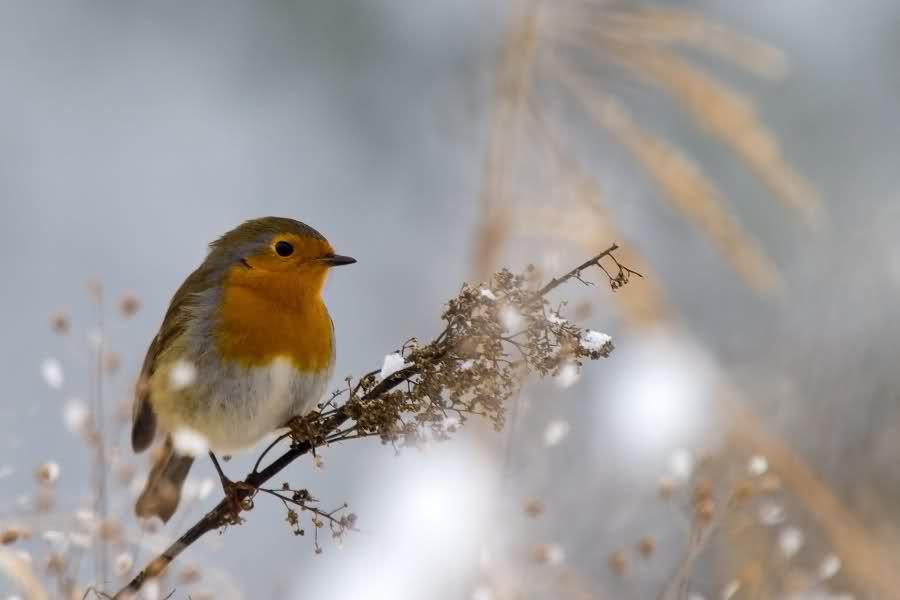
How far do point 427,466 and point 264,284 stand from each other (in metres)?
0.67

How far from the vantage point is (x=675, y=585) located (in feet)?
5.81

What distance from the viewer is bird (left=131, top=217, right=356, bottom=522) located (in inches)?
91.3

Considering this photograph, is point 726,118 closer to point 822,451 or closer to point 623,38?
point 623,38

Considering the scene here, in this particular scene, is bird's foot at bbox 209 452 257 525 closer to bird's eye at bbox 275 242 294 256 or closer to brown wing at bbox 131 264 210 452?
brown wing at bbox 131 264 210 452

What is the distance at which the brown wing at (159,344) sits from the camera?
2.44 m

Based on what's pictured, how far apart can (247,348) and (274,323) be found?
3.2 inches

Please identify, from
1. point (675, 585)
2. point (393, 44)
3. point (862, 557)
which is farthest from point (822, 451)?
point (393, 44)

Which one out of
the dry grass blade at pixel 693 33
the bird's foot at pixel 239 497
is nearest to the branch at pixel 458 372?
the bird's foot at pixel 239 497

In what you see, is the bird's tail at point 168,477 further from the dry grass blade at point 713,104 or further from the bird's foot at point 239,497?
the dry grass blade at point 713,104

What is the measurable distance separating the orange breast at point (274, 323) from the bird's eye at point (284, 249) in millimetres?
65

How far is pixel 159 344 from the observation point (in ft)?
8.56

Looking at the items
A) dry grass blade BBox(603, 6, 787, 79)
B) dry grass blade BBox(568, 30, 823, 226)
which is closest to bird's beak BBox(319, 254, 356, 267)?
dry grass blade BBox(568, 30, 823, 226)

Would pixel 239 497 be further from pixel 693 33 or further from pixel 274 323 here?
pixel 693 33

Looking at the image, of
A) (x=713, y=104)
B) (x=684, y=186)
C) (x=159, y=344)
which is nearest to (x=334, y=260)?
(x=159, y=344)
